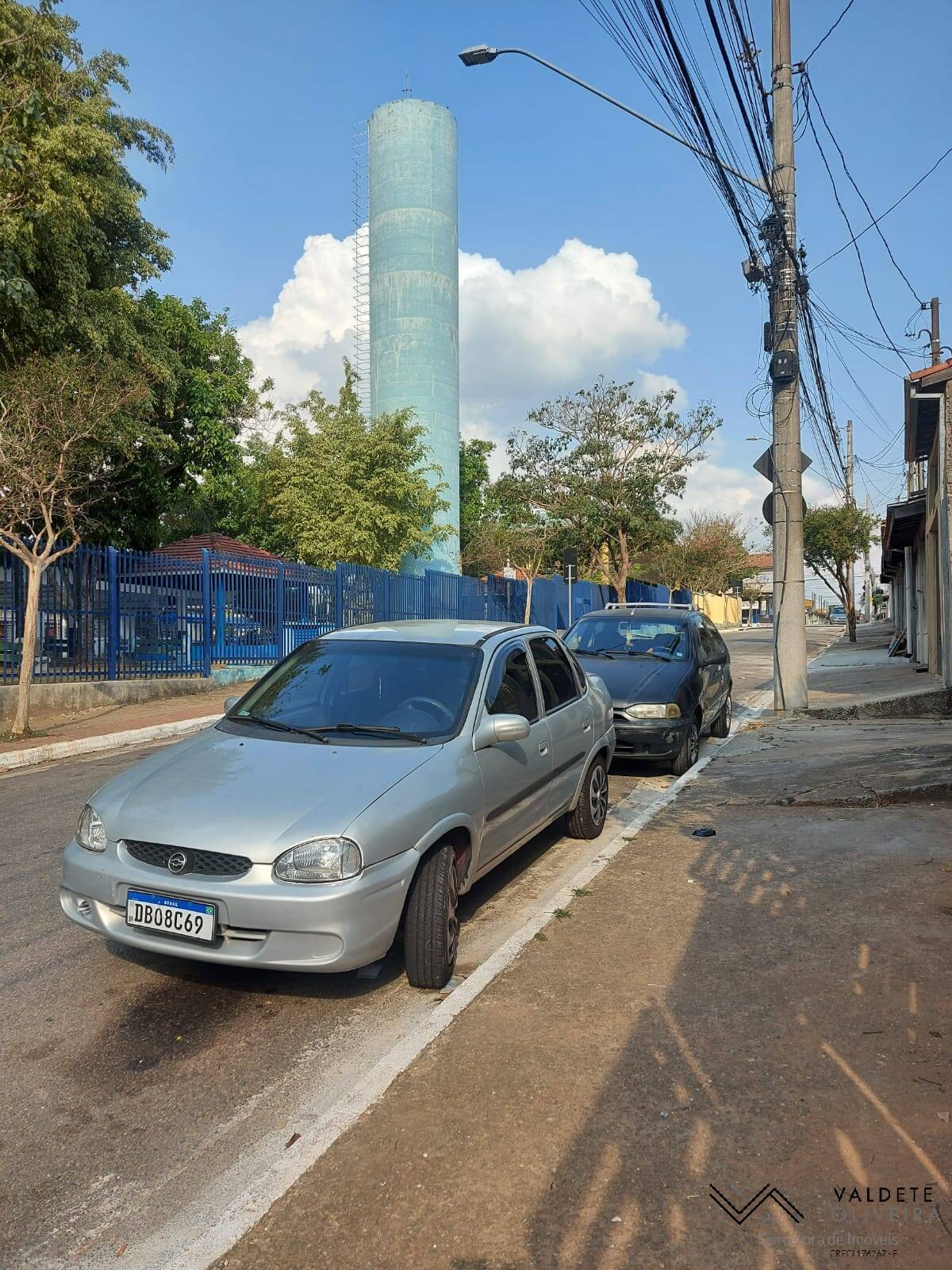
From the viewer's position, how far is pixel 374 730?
4.55 meters

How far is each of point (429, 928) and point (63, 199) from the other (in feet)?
37.8

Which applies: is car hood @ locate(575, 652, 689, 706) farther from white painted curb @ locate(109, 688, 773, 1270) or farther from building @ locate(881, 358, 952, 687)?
building @ locate(881, 358, 952, 687)

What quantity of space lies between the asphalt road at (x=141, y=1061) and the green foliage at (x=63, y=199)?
27.2 feet

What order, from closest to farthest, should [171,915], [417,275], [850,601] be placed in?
1. [171,915]
2. [850,601]
3. [417,275]

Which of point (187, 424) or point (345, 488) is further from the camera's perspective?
point (345, 488)

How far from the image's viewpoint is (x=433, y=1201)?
100 inches

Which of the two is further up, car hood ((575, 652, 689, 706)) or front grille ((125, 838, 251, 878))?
car hood ((575, 652, 689, 706))

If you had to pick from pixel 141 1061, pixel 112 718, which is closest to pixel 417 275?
pixel 112 718

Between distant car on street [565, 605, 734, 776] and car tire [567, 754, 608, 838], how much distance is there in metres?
1.44

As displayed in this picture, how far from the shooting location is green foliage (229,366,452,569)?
98.8ft

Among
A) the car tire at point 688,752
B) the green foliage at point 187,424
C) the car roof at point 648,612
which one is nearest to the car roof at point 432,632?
the car tire at point 688,752

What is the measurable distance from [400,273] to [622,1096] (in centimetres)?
4076

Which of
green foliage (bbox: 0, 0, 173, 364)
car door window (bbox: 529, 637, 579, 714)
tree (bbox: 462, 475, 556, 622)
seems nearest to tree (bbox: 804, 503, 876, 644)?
tree (bbox: 462, 475, 556, 622)

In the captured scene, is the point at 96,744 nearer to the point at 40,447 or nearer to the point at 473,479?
the point at 40,447
